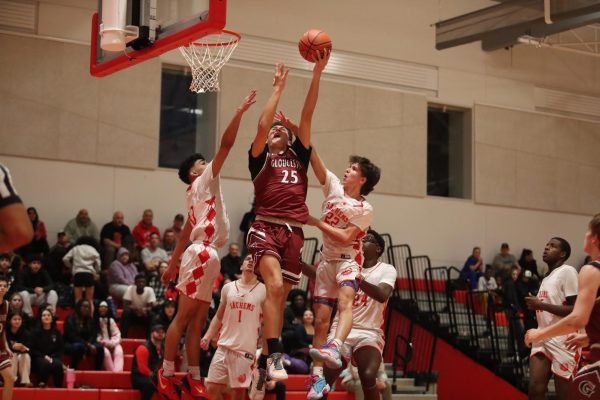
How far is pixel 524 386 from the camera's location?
14906 mm

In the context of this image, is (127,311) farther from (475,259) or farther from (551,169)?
(551,169)

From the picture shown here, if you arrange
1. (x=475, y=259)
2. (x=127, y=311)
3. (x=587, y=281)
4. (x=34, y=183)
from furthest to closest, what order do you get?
(x=475, y=259), (x=34, y=183), (x=127, y=311), (x=587, y=281)

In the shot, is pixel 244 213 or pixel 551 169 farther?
pixel 551 169

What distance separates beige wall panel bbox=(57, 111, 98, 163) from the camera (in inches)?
695

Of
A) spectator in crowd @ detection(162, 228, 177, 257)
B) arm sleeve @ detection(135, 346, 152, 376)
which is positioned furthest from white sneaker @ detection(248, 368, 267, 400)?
spectator in crowd @ detection(162, 228, 177, 257)

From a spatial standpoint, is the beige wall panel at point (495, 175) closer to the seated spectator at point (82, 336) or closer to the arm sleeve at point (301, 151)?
the seated spectator at point (82, 336)

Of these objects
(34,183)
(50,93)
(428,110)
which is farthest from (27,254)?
(428,110)

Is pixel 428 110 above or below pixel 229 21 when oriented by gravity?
below

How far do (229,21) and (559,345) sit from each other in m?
11.6

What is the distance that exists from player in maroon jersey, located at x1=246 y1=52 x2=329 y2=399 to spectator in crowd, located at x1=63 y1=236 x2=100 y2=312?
22.0 feet

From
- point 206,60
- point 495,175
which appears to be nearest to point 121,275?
point 206,60

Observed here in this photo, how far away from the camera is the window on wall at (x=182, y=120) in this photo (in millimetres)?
19016

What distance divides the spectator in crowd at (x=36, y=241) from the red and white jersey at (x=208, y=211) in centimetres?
764

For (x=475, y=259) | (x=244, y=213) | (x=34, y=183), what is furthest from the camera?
(x=475, y=259)
